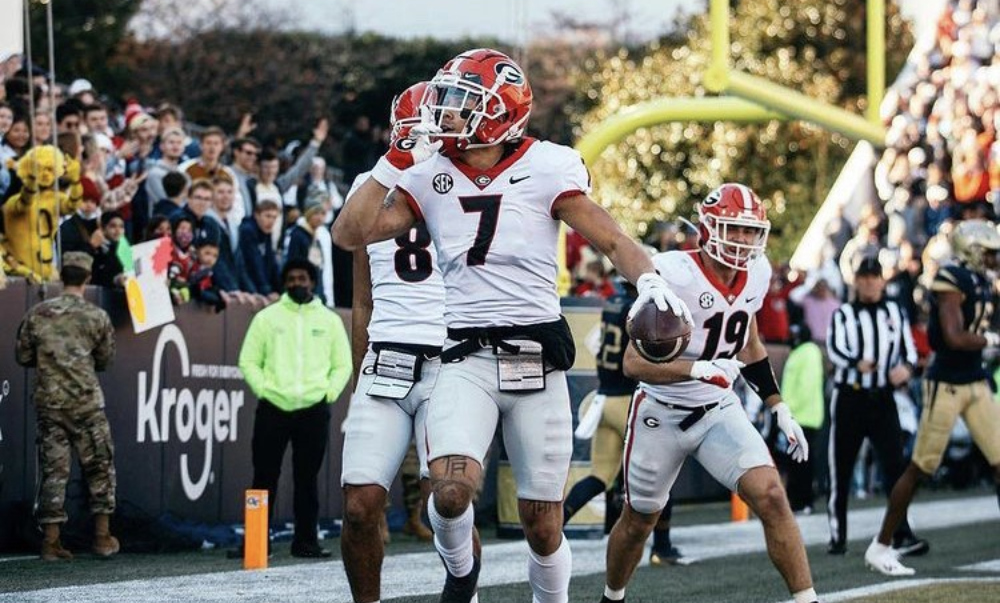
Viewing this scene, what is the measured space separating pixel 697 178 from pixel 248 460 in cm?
2127

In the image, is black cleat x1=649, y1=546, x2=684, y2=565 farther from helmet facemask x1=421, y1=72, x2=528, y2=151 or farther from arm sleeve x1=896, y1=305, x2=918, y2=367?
helmet facemask x1=421, y1=72, x2=528, y2=151

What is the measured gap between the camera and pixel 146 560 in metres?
11.3

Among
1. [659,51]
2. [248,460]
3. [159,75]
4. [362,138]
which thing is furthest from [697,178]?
[248,460]

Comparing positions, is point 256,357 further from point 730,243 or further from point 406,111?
point 406,111

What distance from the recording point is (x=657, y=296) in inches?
261

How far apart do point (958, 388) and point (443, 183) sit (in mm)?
5897

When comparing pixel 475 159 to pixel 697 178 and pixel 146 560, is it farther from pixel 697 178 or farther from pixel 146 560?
pixel 697 178

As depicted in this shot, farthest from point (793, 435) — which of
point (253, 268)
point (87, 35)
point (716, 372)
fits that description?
point (87, 35)

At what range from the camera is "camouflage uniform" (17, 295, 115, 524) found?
11.1 m

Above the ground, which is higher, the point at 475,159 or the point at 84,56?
the point at 84,56

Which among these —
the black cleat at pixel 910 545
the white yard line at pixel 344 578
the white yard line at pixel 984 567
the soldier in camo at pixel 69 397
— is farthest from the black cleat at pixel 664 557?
the soldier in camo at pixel 69 397

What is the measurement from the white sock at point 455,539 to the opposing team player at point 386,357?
23 centimetres

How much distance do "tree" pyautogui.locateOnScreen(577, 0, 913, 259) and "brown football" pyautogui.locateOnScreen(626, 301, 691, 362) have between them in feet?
84.3

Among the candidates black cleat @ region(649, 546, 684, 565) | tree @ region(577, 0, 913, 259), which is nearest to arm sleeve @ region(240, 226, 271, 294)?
black cleat @ region(649, 546, 684, 565)
